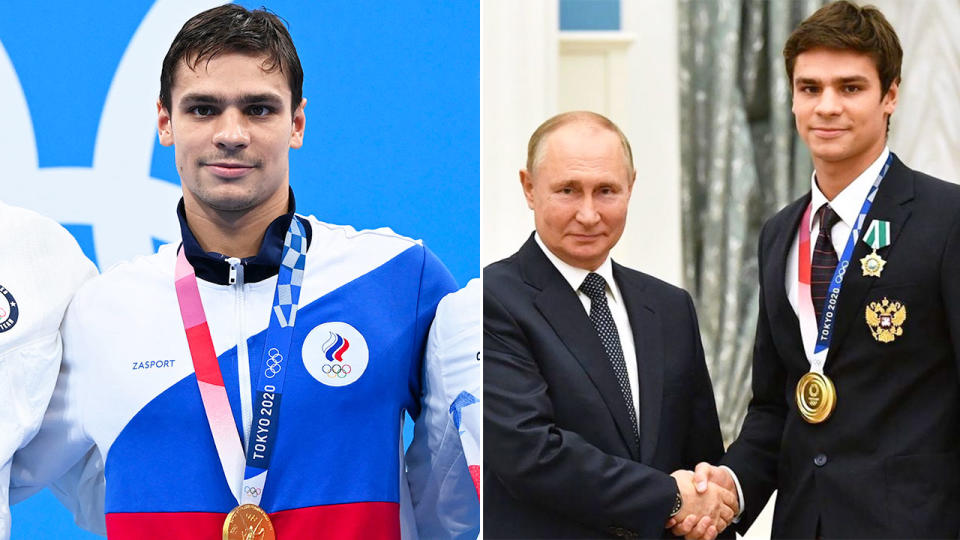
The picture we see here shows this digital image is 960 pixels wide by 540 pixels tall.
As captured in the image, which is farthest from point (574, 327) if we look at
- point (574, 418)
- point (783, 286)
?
point (783, 286)

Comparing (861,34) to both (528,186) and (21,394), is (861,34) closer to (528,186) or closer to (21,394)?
(528,186)

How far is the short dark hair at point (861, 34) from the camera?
2602 mm

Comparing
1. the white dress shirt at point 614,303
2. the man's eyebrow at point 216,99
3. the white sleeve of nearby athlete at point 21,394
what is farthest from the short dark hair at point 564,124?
the white sleeve of nearby athlete at point 21,394

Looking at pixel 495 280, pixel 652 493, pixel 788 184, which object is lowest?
pixel 652 493

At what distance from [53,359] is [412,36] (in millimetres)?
1081

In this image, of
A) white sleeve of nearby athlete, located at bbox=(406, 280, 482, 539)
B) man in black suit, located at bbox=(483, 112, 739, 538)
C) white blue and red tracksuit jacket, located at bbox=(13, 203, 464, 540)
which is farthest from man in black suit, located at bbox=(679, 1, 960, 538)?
white blue and red tracksuit jacket, located at bbox=(13, 203, 464, 540)

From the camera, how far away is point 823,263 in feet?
8.50

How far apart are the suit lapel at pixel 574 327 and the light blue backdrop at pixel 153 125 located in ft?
1.03

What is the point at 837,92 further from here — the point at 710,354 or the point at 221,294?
the point at 221,294

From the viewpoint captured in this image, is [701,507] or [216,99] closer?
[216,99]

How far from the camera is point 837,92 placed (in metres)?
2.60

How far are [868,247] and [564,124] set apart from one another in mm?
781

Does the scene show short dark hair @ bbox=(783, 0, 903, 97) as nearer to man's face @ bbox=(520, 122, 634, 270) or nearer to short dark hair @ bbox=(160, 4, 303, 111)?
man's face @ bbox=(520, 122, 634, 270)

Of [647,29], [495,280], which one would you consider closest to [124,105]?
[495,280]
